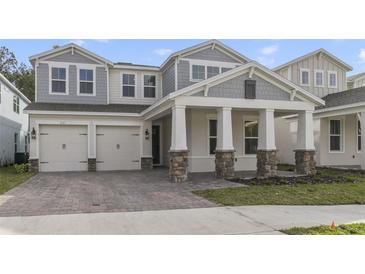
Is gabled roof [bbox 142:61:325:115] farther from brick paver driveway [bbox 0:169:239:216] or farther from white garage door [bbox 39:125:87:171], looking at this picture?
white garage door [bbox 39:125:87:171]

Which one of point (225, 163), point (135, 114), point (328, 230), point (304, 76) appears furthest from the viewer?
point (304, 76)

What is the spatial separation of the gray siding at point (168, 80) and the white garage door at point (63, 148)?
15.3 ft

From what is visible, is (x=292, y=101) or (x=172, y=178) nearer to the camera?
(x=172, y=178)

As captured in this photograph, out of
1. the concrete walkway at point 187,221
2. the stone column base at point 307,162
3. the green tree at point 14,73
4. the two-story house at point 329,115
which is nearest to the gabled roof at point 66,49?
the two-story house at point 329,115

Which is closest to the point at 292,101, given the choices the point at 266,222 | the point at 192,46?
the point at 192,46

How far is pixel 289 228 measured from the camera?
5.65 m

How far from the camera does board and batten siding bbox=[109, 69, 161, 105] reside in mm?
17328

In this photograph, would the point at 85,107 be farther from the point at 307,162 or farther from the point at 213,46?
the point at 307,162

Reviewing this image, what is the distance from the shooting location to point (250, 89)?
1217 cm

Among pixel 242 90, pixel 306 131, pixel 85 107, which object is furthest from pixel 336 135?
pixel 85 107

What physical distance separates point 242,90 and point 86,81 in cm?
873

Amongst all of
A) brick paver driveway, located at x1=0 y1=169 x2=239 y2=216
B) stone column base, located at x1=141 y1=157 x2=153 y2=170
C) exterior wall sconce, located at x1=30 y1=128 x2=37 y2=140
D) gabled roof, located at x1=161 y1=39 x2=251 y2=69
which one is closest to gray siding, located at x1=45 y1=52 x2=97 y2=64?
exterior wall sconce, located at x1=30 y1=128 x2=37 y2=140
